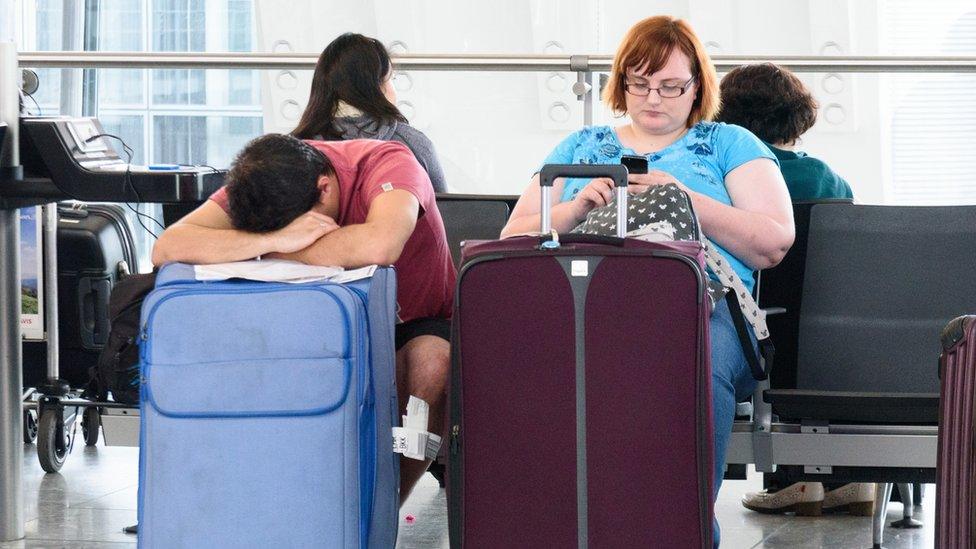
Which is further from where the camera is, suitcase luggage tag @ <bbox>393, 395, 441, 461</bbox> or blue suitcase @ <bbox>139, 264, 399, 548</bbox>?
suitcase luggage tag @ <bbox>393, 395, 441, 461</bbox>

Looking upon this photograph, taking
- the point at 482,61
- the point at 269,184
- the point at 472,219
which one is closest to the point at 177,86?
the point at 482,61

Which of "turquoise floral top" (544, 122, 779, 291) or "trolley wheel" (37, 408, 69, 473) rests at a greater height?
"turquoise floral top" (544, 122, 779, 291)

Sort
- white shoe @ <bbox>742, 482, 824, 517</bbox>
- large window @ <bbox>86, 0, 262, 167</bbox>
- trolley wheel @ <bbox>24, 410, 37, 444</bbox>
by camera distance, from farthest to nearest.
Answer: large window @ <bbox>86, 0, 262, 167</bbox>, trolley wheel @ <bbox>24, 410, 37, 444</bbox>, white shoe @ <bbox>742, 482, 824, 517</bbox>

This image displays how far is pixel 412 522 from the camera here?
3.21 metres

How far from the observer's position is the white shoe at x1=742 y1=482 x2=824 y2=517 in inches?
128

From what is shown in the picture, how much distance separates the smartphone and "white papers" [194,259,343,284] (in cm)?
63

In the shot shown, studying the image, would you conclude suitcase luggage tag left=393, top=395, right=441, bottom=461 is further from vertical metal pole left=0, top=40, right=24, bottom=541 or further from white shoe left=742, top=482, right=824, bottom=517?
white shoe left=742, top=482, right=824, bottom=517

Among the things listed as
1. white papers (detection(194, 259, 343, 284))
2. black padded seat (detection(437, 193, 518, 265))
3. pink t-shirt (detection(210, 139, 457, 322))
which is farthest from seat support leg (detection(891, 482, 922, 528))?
white papers (detection(194, 259, 343, 284))

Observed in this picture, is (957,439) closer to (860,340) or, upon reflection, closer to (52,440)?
(860,340)

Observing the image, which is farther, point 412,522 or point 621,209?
point 412,522

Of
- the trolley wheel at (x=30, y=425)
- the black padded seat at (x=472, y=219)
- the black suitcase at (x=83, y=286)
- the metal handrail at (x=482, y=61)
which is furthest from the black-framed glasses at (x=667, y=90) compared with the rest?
the trolley wheel at (x=30, y=425)

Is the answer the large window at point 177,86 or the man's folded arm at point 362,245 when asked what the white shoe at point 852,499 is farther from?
the large window at point 177,86

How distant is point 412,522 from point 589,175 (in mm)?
1336

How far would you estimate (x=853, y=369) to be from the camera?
2.77m
